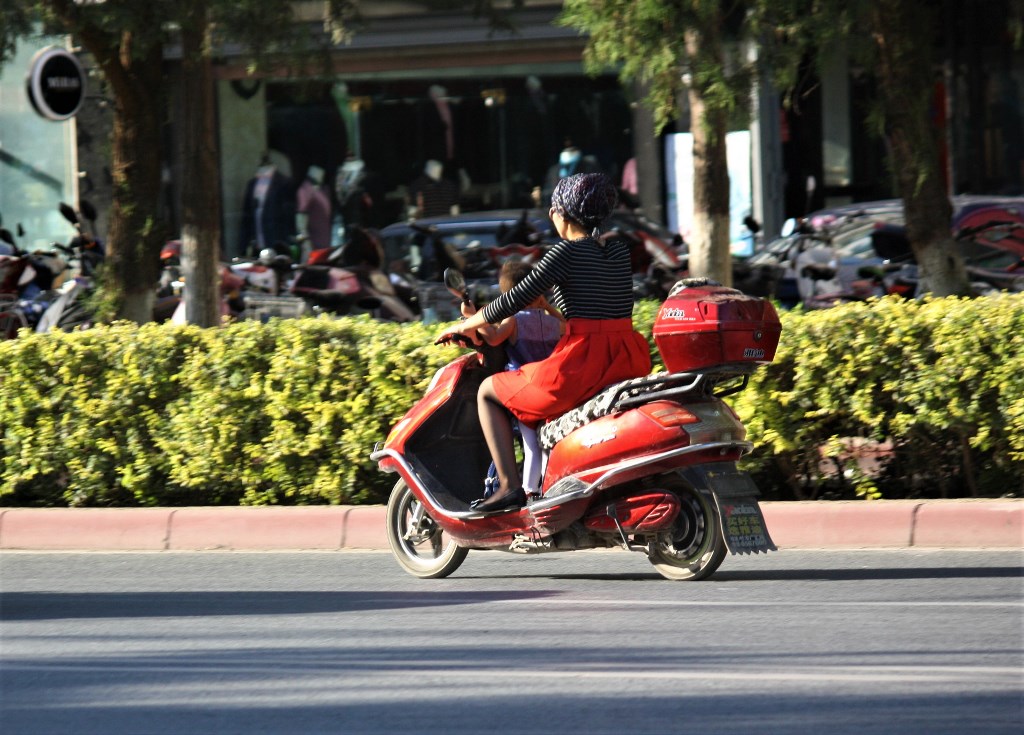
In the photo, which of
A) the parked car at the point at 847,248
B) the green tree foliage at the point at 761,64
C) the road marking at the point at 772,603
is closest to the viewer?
the road marking at the point at 772,603

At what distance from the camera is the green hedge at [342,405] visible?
8.33 metres

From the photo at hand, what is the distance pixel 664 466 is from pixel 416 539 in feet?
5.01

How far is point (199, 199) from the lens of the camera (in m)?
11.7

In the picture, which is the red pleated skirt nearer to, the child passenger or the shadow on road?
the child passenger

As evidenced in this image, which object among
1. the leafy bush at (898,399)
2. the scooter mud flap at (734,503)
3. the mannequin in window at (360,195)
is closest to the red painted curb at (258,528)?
the leafy bush at (898,399)

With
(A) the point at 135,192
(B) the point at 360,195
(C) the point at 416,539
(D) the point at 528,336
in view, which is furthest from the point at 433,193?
(D) the point at 528,336

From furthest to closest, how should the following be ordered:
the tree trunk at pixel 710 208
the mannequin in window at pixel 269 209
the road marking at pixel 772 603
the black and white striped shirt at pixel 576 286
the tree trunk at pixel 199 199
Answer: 1. the mannequin in window at pixel 269 209
2. the tree trunk at pixel 199 199
3. the tree trunk at pixel 710 208
4. the black and white striped shirt at pixel 576 286
5. the road marking at pixel 772 603

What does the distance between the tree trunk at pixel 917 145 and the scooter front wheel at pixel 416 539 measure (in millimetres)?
4206

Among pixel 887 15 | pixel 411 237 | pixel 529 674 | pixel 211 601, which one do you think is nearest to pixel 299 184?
pixel 411 237

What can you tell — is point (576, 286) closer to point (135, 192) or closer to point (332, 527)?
point (332, 527)

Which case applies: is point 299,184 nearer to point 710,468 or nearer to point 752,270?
point 752,270

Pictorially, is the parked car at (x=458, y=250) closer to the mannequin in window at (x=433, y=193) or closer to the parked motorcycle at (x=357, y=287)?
the parked motorcycle at (x=357, y=287)

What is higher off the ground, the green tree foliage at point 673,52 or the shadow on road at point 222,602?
the green tree foliage at point 673,52

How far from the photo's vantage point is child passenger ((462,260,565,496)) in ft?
24.0
